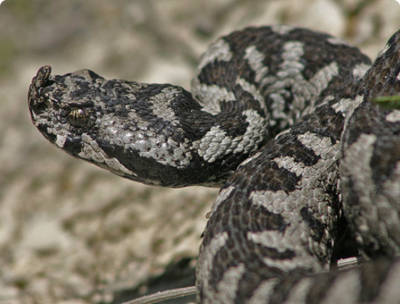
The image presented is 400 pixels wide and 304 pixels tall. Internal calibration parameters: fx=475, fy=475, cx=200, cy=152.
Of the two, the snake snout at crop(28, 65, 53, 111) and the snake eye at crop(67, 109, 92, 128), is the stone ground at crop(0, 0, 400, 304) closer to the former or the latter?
the snake eye at crop(67, 109, 92, 128)

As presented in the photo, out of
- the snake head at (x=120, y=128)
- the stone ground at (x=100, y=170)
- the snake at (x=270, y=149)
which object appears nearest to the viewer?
the snake at (x=270, y=149)

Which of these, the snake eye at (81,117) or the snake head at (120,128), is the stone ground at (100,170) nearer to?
the snake head at (120,128)

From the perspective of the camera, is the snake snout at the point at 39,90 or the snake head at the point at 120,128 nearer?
the snake head at the point at 120,128

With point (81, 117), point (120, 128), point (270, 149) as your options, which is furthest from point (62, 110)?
point (270, 149)

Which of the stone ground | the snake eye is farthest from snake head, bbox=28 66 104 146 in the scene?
the stone ground

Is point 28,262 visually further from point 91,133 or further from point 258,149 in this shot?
point 258,149

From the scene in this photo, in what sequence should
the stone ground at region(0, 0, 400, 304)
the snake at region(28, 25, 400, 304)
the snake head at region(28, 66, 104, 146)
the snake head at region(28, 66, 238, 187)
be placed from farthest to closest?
the stone ground at region(0, 0, 400, 304) → the snake head at region(28, 66, 104, 146) → the snake head at region(28, 66, 238, 187) → the snake at region(28, 25, 400, 304)

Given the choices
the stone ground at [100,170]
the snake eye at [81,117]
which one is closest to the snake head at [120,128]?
the snake eye at [81,117]
